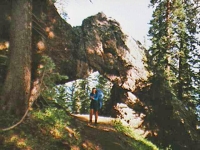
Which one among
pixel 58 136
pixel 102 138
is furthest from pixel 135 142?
pixel 58 136

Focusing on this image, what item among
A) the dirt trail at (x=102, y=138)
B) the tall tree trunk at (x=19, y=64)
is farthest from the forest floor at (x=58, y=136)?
the tall tree trunk at (x=19, y=64)

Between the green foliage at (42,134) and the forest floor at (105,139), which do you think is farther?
the forest floor at (105,139)

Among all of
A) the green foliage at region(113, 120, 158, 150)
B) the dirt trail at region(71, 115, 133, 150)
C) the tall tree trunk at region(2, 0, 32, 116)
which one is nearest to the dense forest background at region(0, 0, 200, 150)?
the tall tree trunk at region(2, 0, 32, 116)

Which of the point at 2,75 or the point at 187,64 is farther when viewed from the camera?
the point at 187,64

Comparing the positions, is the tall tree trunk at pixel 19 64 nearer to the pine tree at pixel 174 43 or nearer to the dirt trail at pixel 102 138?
the dirt trail at pixel 102 138

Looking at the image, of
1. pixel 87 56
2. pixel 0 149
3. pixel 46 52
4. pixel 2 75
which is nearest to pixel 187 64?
pixel 87 56

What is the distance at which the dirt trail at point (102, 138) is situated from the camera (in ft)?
35.8

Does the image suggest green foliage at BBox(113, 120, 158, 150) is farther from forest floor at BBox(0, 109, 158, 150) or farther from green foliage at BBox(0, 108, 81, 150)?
green foliage at BBox(0, 108, 81, 150)

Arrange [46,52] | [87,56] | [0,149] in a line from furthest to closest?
[87,56] → [46,52] → [0,149]

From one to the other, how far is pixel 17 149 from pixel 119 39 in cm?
1509

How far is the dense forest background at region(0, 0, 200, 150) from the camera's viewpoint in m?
9.04

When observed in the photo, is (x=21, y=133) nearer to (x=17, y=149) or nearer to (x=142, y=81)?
(x=17, y=149)

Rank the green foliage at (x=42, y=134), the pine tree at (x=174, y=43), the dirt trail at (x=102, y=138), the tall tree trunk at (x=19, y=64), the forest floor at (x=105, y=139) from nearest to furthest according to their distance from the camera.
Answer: the green foliage at (x=42, y=134) < the tall tree trunk at (x=19, y=64) < the dirt trail at (x=102, y=138) < the forest floor at (x=105, y=139) < the pine tree at (x=174, y=43)

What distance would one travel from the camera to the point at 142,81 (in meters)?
21.3
